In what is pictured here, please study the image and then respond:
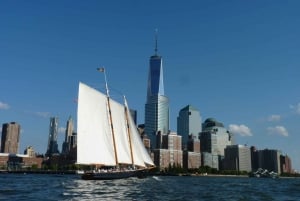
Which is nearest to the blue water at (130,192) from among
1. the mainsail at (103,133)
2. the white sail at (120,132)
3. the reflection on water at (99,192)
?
the reflection on water at (99,192)

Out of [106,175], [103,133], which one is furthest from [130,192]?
[106,175]

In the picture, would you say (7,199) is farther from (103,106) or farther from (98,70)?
(98,70)

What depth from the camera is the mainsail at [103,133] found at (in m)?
109

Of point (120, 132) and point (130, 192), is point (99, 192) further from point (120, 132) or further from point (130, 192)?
point (120, 132)

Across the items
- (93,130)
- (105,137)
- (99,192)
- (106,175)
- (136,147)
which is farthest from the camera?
(136,147)

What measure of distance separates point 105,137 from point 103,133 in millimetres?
1315

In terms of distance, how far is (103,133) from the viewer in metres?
114

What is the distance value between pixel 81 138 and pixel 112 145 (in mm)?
12567

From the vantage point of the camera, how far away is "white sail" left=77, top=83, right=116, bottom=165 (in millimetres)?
108188

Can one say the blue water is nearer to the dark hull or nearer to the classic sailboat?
the classic sailboat

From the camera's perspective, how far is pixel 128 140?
4887 inches

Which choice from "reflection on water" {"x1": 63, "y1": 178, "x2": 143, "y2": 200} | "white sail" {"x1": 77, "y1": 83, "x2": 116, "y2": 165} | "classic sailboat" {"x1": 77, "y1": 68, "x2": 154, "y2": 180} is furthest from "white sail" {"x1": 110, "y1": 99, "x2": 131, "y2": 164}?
"reflection on water" {"x1": 63, "y1": 178, "x2": 143, "y2": 200}

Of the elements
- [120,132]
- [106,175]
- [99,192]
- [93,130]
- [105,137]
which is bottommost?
[99,192]

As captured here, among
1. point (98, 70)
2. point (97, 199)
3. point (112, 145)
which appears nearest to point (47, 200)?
point (97, 199)
